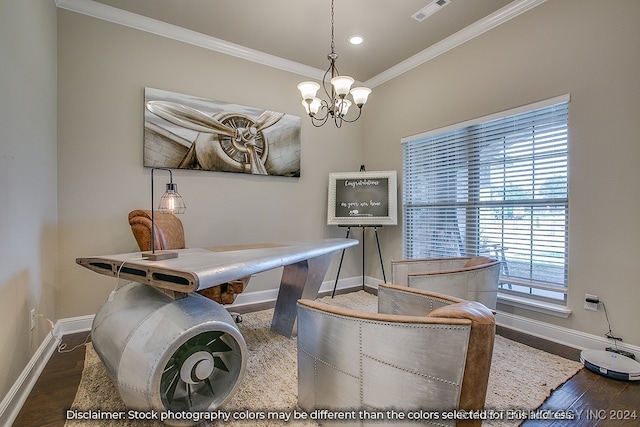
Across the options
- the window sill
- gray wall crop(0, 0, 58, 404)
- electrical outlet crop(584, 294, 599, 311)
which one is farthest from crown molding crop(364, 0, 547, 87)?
gray wall crop(0, 0, 58, 404)

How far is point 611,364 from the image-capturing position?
77.5 inches

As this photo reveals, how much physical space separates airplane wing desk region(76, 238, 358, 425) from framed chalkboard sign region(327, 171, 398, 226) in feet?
7.23

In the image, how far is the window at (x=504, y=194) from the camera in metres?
2.53

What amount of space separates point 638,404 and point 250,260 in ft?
7.43

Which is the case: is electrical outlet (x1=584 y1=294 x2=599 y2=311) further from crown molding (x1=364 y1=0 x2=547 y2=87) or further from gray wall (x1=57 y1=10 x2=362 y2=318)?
gray wall (x1=57 y1=10 x2=362 y2=318)

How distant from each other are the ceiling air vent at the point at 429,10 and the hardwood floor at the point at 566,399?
3047mm

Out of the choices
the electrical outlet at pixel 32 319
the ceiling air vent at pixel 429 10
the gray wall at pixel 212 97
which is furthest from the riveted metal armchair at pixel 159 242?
the ceiling air vent at pixel 429 10

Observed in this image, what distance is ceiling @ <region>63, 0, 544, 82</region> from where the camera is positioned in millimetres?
2691

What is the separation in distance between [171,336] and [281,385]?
854mm

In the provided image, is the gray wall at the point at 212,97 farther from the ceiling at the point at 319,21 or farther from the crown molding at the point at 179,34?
the ceiling at the point at 319,21

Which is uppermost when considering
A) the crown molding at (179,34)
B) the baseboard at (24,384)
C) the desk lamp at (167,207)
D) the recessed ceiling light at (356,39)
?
the recessed ceiling light at (356,39)

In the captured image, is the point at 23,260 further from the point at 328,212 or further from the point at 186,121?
the point at 328,212

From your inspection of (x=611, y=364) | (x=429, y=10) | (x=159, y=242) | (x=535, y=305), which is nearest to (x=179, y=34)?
(x=159, y=242)

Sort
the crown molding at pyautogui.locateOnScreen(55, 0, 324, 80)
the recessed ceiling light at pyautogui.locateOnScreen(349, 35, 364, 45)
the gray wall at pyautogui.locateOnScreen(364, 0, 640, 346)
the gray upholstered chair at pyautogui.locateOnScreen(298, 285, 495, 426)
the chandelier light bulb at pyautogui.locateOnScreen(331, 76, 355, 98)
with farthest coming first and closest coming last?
the recessed ceiling light at pyautogui.locateOnScreen(349, 35, 364, 45)
the crown molding at pyautogui.locateOnScreen(55, 0, 324, 80)
the chandelier light bulb at pyautogui.locateOnScreen(331, 76, 355, 98)
the gray wall at pyautogui.locateOnScreen(364, 0, 640, 346)
the gray upholstered chair at pyautogui.locateOnScreen(298, 285, 495, 426)
